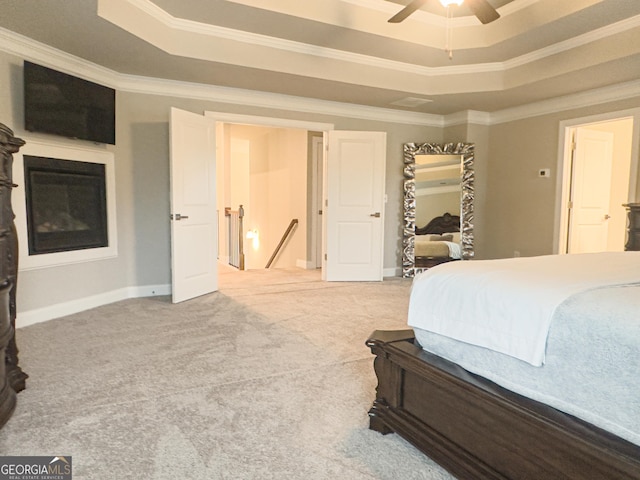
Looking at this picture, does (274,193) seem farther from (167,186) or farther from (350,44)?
(350,44)

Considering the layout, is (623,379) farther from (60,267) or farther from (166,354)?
(60,267)

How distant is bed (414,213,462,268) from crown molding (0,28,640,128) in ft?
4.71

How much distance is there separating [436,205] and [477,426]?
4655 millimetres

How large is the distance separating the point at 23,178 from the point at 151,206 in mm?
1263

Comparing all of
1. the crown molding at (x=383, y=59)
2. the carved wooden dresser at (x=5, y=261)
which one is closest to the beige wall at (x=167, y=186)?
the crown molding at (x=383, y=59)

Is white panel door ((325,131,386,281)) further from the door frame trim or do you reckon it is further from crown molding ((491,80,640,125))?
the door frame trim

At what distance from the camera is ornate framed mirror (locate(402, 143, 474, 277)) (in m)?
5.72

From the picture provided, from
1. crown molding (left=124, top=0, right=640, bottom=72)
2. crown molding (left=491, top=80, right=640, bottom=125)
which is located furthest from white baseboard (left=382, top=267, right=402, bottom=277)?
crown molding (left=124, top=0, right=640, bottom=72)

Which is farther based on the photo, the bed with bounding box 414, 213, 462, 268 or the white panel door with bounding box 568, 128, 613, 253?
the bed with bounding box 414, 213, 462, 268

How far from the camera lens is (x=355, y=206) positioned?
5.51 m

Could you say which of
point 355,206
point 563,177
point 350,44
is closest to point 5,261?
point 350,44

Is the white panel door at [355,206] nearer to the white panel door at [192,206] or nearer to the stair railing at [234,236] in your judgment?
the white panel door at [192,206]

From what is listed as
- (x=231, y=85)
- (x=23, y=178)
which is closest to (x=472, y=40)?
(x=231, y=85)

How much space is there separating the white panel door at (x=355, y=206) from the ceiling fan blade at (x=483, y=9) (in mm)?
2470
